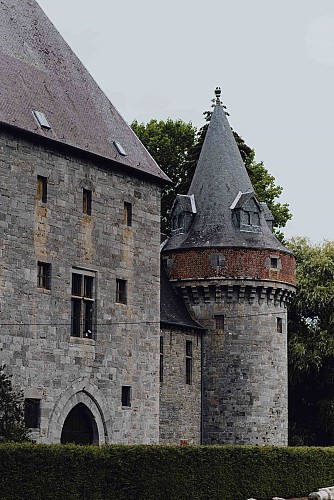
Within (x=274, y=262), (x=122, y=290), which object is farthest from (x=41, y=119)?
(x=274, y=262)

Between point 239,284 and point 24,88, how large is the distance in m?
12.2

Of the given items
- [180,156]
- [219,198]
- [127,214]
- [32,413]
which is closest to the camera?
[32,413]

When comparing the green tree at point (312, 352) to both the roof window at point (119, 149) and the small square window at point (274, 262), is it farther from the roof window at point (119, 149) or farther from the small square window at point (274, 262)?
the roof window at point (119, 149)

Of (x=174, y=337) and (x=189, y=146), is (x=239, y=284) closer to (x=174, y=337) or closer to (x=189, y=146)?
(x=174, y=337)

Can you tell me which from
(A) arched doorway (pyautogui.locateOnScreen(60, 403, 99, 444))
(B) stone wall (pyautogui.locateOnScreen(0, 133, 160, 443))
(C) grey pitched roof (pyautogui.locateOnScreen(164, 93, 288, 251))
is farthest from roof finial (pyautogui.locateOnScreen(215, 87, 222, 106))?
(A) arched doorway (pyautogui.locateOnScreen(60, 403, 99, 444))

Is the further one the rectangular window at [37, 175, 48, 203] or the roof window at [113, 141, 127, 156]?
the roof window at [113, 141, 127, 156]

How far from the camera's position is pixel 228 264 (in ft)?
137

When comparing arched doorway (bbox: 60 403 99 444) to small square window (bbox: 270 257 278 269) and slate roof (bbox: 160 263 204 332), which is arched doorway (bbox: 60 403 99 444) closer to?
slate roof (bbox: 160 263 204 332)

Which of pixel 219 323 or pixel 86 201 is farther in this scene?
pixel 219 323

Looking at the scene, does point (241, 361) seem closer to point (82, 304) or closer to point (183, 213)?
point (183, 213)

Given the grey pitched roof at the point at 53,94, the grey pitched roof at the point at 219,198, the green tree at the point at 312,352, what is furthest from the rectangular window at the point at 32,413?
the green tree at the point at 312,352

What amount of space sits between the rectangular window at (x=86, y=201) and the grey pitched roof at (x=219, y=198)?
27.3ft

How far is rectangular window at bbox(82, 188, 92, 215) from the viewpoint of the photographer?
3441 centimetres

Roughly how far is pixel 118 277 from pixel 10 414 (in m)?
6.95
